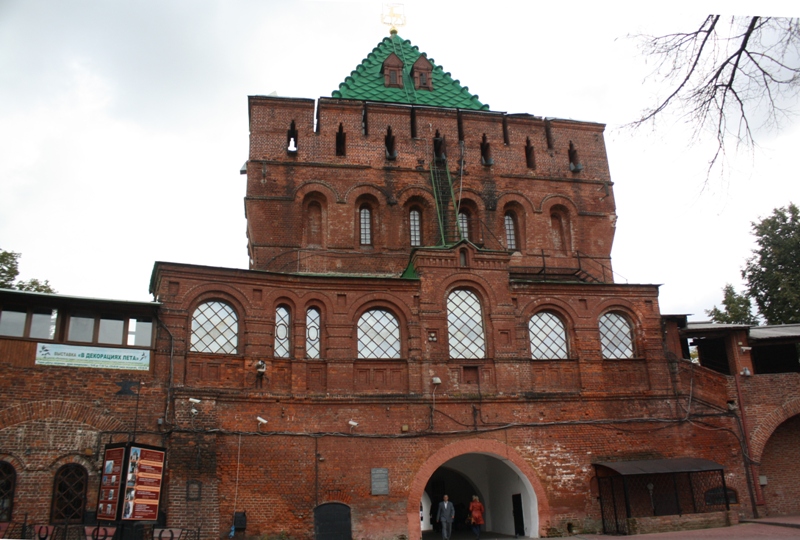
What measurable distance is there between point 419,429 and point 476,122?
11.3 m

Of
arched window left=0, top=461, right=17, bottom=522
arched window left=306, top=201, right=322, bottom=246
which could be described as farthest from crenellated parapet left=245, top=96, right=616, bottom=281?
arched window left=0, top=461, right=17, bottom=522

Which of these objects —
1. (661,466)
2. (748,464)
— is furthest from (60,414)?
(748,464)

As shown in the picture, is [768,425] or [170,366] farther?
[768,425]

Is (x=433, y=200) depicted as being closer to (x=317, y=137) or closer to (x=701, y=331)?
(x=317, y=137)

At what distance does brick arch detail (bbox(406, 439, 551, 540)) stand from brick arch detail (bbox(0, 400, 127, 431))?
23.5 feet

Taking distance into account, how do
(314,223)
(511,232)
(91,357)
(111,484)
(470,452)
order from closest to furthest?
(111,484), (91,357), (470,452), (314,223), (511,232)

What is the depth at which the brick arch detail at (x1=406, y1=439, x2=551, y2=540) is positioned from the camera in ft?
59.2

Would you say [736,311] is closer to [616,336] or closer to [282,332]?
[616,336]

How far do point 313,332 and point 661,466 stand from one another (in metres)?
9.72

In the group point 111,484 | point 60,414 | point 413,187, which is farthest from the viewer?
point 413,187

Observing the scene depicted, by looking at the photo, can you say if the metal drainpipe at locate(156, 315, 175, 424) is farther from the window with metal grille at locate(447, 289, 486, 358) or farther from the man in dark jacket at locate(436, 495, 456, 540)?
the window with metal grille at locate(447, 289, 486, 358)

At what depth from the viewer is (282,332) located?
18938 millimetres

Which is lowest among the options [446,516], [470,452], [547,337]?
[446,516]

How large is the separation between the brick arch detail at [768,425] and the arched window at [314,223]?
13.8m
